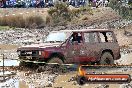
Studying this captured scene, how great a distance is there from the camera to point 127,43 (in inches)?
1166

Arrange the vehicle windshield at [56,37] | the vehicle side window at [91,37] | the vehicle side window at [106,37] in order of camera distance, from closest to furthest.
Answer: the vehicle windshield at [56,37] → the vehicle side window at [91,37] → the vehicle side window at [106,37]

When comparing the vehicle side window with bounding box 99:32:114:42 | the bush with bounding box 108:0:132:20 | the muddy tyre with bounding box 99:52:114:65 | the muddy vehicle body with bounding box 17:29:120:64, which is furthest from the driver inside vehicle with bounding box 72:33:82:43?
the bush with bounding box 108:0:132:20

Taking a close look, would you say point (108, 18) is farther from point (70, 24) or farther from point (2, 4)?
point (2, 4)

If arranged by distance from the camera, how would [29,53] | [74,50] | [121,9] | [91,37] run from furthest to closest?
1. [121,9]
2. [91,37]
3. [74,50]
4. [29,53]

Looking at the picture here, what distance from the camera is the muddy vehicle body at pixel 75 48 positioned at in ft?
56.1

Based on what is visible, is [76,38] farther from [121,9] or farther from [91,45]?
[121,9]

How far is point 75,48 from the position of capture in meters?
17.8

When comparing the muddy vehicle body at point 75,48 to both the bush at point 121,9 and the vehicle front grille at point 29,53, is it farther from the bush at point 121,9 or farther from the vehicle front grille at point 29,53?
the bush at point 121,9

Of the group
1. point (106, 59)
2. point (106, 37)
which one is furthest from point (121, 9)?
point (106, 59)

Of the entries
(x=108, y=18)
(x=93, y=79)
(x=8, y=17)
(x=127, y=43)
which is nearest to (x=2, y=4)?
(x=8, y=17)

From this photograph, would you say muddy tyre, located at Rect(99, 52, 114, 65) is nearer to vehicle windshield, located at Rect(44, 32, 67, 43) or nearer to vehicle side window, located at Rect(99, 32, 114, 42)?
vehicle side window, located at Rect(99, 32, 114, 42)

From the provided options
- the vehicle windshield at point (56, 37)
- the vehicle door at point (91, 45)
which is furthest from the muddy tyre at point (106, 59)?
the vehicle windshield at point (56, 37)

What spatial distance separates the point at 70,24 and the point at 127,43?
12327 mm

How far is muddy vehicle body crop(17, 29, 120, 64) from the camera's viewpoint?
56.1 ft
